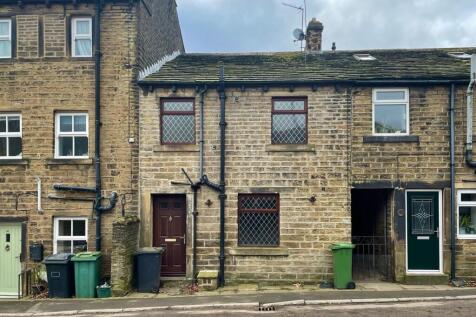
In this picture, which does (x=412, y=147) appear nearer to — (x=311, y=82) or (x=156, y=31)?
(x=311, y=82)

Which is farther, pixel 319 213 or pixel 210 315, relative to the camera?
pixel 319 213

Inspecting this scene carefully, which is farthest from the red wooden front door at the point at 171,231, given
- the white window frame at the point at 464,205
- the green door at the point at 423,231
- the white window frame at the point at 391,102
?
the white window frame at the point at 464,205

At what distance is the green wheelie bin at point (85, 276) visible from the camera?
425 inches

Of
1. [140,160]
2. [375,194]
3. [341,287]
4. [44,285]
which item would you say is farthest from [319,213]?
[44,285]

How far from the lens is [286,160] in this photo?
11.9 meters

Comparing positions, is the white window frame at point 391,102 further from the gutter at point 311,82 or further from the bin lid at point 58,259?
the bin lid at point 58,259

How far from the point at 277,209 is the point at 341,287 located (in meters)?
2.64

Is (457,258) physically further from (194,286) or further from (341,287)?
(194,286)

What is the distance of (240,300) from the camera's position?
32.8 ft

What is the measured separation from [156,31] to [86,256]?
7.46 metres

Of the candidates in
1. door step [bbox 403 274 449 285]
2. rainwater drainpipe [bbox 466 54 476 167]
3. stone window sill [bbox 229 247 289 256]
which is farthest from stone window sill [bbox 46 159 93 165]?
rainwater drainpipe [bbox 466 54 476 167]

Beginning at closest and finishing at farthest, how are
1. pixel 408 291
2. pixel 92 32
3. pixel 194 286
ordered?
pixel 408 291 < pixel 194 286 < pixel 92 32

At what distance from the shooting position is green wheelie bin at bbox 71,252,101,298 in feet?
35.4

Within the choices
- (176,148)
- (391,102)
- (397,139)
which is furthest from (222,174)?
(391,102)
